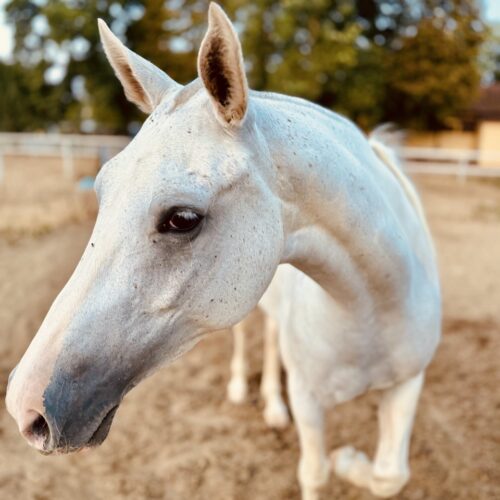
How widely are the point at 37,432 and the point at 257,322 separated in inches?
160

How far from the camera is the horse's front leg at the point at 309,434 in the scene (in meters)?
2.18

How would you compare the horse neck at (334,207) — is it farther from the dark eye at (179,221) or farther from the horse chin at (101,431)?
the horse chin at (101,431)

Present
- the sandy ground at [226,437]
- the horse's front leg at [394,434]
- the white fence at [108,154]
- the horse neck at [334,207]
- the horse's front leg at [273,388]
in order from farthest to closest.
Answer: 1. the white fence at [108,154]
2. the horse's front leg at [273,388]
3. the sandy ground at [226,437]
4. the horse's front leg at [394,434]
5. the horse neck at [334,207]

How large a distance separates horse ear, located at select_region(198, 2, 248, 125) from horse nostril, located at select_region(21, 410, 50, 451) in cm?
76

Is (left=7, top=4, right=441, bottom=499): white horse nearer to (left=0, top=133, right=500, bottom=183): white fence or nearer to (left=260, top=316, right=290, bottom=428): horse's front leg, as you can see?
(left=260, top=316, right=290, bottom=428): horse's front leg

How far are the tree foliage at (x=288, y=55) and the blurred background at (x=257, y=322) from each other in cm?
6

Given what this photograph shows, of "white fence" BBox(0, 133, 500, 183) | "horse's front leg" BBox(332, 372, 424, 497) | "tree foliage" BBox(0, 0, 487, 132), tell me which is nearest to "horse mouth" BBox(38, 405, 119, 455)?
"horse's front leg" BBox(332, 372, 424, 497)

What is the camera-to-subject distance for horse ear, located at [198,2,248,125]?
1.13 meters

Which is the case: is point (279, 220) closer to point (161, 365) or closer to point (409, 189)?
point (161, 365)

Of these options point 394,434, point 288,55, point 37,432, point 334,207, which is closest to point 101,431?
point 37,432

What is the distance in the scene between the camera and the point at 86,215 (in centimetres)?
912

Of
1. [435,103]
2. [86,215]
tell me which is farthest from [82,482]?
[435,103]

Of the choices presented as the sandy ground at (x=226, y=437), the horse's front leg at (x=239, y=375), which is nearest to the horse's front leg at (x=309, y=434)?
the sandy ground at (x=226, y=437)

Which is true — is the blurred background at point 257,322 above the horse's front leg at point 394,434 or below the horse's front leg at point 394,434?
below
